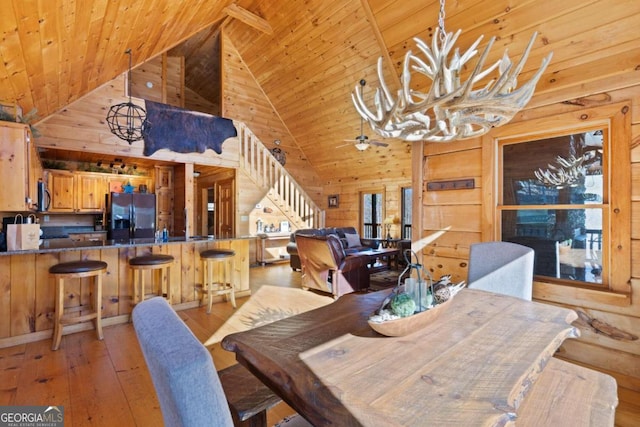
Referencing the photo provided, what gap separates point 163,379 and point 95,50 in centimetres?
412

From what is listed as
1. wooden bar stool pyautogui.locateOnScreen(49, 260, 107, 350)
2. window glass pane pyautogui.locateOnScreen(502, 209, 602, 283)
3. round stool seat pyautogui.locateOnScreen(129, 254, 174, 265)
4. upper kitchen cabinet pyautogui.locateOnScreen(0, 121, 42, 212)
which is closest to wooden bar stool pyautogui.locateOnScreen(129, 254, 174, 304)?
round stool seat pyautogui.locateOnScreen(129, 254, 174, 265)

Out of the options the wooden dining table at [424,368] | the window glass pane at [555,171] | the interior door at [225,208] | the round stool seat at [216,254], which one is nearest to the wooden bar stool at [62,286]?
the round stool seat at [216,254]

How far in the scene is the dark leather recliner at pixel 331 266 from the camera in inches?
183

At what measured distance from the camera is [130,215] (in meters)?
6.47

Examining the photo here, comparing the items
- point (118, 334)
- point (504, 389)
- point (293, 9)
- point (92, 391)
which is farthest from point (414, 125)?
point (293, 9)

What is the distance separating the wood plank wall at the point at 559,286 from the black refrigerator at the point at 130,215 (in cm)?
574

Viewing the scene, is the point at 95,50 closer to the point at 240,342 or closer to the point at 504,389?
the point at 240,342

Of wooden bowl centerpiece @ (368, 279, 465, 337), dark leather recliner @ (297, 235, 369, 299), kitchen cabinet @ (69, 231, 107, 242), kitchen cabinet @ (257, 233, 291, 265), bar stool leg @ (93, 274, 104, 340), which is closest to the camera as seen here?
wooden bowl centerpiece @ (368, 279, 465, 337)

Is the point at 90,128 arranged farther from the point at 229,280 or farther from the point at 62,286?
the point at 229,280

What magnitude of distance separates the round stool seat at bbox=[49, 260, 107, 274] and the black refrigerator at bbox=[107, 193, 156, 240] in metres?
3.44

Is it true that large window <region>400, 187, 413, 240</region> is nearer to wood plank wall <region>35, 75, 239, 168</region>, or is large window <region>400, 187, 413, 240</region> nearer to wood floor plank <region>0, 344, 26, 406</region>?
wood plank wall <region>35, 75, 239, 168</region>

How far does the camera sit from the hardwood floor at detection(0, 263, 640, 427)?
1.93m

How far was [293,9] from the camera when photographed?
6023 mm

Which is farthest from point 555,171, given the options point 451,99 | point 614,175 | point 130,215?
point 130,215
